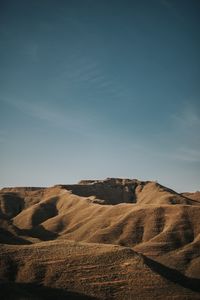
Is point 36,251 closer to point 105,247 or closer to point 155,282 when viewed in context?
point 105,247

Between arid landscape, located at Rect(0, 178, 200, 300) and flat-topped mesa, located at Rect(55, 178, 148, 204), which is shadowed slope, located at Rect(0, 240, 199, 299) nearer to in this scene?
arid landscape, located at Rect(0, 178, 200, 300)

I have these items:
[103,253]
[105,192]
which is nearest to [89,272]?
[103,253]

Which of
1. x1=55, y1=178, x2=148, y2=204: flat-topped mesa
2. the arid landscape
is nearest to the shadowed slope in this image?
the arid landscape

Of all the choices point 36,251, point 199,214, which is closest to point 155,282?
point 36,251

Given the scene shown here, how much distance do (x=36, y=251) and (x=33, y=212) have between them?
308 ft

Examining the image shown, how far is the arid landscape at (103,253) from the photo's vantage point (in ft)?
168

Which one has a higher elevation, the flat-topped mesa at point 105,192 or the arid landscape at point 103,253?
the flat-topped mesa at point 105,192

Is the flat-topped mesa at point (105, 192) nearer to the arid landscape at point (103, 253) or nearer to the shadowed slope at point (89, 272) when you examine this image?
the arid landscape at point (103, 253)

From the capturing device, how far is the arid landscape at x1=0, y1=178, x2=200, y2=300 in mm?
51094

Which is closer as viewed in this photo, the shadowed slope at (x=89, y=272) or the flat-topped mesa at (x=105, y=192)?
the shadowed slope at (x=89, y=272)

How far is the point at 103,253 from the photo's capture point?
59.3 metres

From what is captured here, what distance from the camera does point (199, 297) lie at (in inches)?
2066

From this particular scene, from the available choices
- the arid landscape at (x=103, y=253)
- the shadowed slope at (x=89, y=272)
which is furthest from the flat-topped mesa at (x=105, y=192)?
the shadowed slope at (x=89, y=272)

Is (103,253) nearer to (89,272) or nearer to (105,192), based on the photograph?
(89,272)
